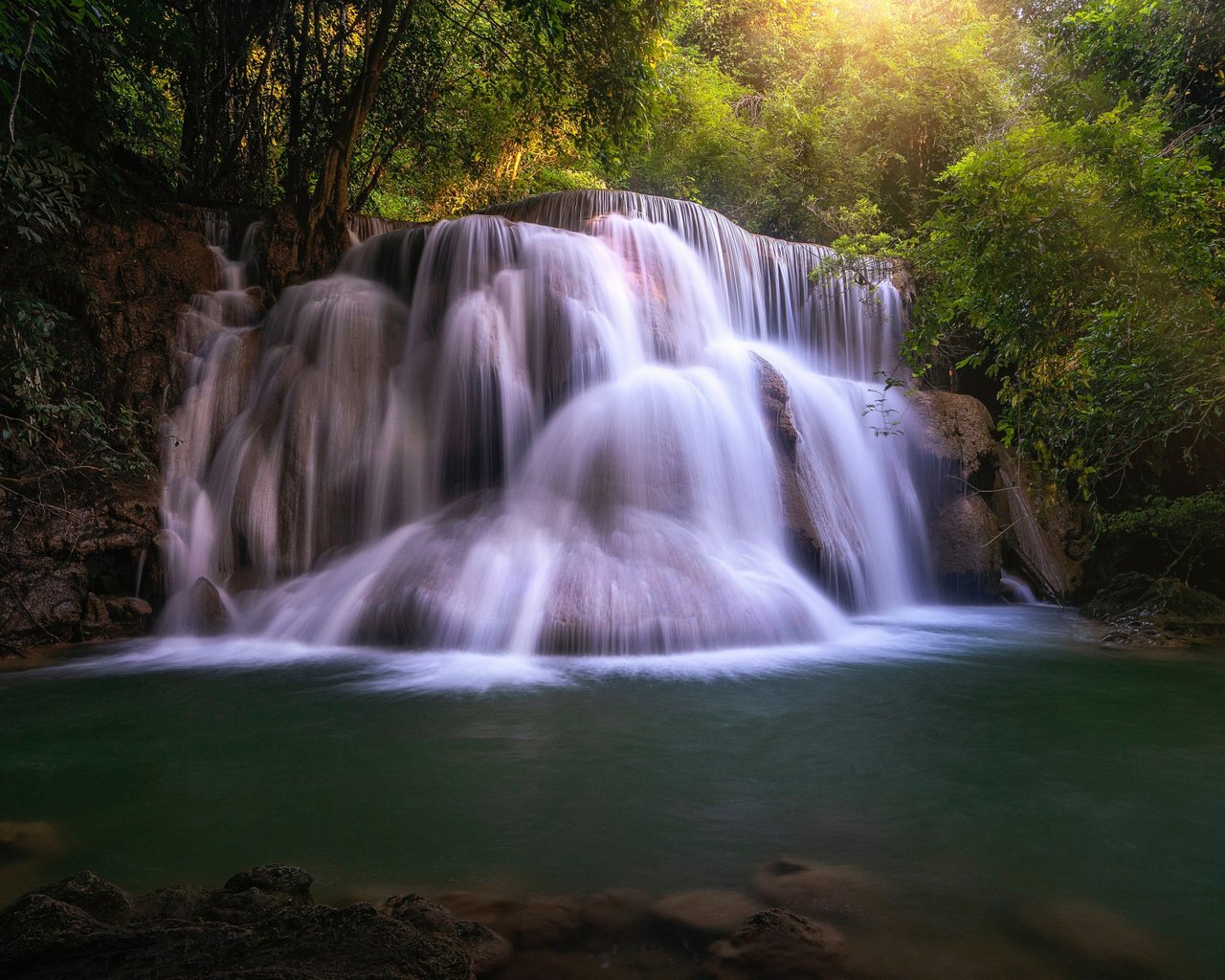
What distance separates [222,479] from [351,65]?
821 centimetres

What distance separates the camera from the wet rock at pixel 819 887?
2756 mm

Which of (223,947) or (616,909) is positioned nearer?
(223,947)

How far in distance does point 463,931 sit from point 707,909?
0.82 metres

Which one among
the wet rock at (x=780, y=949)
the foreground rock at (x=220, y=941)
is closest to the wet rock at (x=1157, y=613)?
the wet rock at (x=780, y=949)

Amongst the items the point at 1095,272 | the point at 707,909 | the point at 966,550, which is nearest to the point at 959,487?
the point at 966,550

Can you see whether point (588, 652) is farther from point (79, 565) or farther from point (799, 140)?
point (799, 140)

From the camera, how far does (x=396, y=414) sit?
9844 mm

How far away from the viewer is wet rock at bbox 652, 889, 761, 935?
2.64 meters

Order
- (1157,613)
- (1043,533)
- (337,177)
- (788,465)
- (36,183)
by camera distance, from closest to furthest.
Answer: (36,183) < (1157,613) < (788,465) < (337,177) < (1043,533)

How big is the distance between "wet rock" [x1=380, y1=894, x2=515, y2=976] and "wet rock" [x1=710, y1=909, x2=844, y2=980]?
0.64 m

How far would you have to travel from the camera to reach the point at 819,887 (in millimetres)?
2906

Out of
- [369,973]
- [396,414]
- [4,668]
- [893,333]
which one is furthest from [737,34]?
[369,973]

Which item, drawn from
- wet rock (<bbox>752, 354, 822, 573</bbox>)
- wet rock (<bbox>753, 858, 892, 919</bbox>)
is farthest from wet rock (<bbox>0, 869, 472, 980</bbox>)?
wet rock (<bbox>752, 354, 822, 573</bbox>)

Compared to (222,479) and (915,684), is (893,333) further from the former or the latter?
(222,479)
